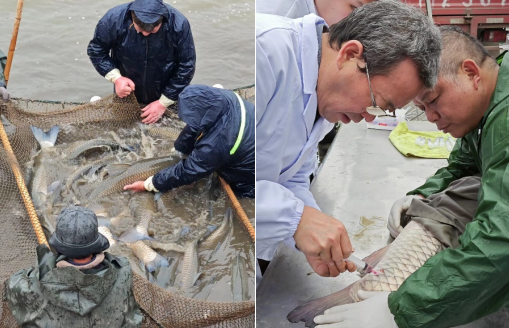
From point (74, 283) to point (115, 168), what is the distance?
2.55 metres

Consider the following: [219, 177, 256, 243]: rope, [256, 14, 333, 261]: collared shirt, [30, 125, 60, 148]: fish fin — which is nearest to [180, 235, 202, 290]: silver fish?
[219, 177, 256, 243]: rope

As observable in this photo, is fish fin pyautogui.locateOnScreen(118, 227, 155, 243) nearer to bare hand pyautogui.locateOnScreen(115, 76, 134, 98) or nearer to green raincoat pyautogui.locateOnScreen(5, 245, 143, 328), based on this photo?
green raincoat pyautogui.locateOnScreen(5, 245, 143, 328)

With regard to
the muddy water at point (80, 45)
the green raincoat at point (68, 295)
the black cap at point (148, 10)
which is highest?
the black cap at point (148, 10)

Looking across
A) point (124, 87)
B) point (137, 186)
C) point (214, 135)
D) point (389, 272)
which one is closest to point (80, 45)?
point (124, 87)

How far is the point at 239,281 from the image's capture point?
12.4ft

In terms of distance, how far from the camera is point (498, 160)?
2.08 m

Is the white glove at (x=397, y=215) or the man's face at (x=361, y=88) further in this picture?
the white glove at (x=397, y=215)

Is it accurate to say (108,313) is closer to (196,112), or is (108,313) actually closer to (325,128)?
(325,128)

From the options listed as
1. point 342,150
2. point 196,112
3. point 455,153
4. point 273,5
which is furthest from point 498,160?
point 196,112

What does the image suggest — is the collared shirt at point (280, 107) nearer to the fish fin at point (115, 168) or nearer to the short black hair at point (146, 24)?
the fish fin at point (115, 168)

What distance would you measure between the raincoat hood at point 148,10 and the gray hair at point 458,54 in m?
3.19

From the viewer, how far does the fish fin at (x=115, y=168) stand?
4.90m

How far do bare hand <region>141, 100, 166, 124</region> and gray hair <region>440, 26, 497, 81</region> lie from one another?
342 centimetres

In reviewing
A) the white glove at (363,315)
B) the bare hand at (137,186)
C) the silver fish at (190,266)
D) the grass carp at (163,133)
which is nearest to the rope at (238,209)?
the silver fish at (190,266)
